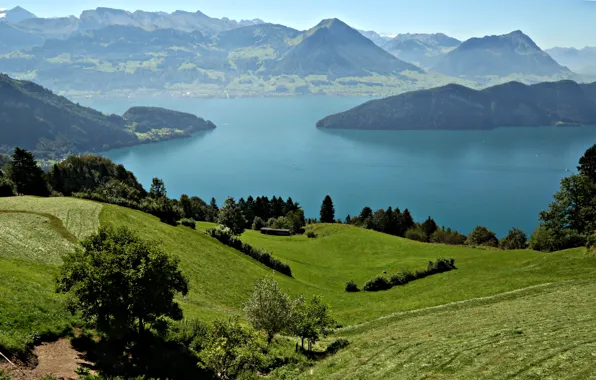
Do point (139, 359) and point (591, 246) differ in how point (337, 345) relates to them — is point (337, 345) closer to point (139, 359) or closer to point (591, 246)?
point (139, 359)

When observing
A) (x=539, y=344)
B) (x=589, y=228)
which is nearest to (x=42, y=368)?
(x=539, y=344)

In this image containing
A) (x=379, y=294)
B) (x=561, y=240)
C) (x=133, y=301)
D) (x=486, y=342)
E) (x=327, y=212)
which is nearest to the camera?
(x=486, y=342)

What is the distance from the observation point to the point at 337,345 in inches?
1330

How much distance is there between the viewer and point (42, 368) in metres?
22.8

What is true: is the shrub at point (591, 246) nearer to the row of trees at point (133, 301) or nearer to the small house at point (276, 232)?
the row of trees at point (133, 301)

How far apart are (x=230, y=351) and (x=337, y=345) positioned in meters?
10.6

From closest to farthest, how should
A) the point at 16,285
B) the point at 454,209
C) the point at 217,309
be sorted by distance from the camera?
the point at 16,285 < the point at 217,309 < the point at 454,209

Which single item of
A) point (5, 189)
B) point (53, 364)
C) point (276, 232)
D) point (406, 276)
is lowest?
point (276, 232)

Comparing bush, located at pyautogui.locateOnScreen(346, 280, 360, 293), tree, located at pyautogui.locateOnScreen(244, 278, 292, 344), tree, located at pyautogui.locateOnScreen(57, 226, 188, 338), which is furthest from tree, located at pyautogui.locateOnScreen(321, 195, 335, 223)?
tree, located at pyautogui.locateOnScreen(57, 226, 188, 338)

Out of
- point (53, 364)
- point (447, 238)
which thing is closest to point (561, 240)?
point (447, 238)

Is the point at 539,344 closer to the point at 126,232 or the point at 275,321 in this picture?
the point at 275,321

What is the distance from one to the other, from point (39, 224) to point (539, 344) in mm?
52148

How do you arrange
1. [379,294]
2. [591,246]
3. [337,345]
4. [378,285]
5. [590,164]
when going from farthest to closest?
1. [590,164]
2. [378,285]
3. [379,294]
4. [591,246]
5. [337,345]

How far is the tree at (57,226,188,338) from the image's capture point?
26656 mm
